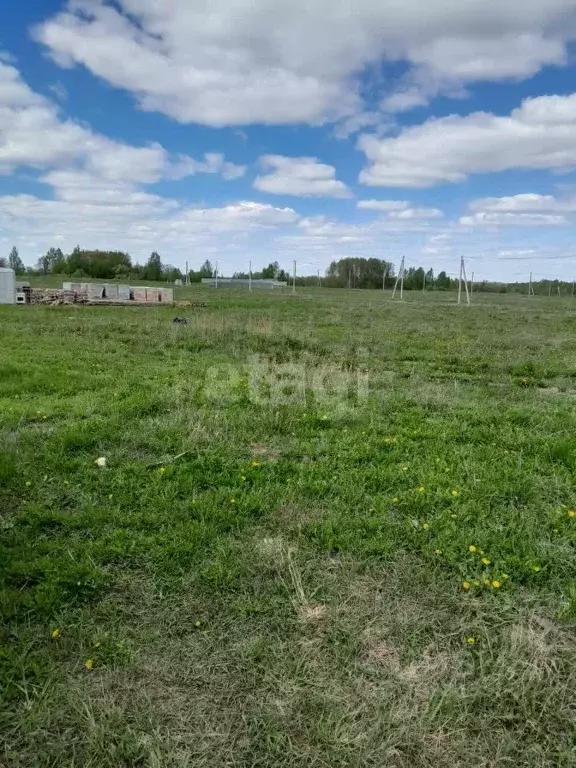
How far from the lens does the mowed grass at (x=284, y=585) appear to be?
211 centimetres

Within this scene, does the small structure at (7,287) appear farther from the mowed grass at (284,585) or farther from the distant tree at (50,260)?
the distant tree at (50,260)

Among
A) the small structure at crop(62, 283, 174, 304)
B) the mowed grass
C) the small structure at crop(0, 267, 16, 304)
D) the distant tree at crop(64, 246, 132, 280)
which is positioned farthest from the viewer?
the distant tree at crop(64, 246, 132, 280)

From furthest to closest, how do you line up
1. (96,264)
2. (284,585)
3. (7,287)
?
(96,264) → (7,287) → (284,585)

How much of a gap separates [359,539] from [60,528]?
1981 millimetres

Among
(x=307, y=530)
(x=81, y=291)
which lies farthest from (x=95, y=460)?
(x=81, y=291)

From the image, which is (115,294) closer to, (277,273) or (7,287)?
(7,287)

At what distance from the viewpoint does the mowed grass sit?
211 cm

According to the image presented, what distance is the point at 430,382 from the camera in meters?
8.42

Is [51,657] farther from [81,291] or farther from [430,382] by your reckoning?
[81,291]

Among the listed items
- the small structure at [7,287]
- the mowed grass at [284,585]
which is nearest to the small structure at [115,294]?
the small structure at [7,287]

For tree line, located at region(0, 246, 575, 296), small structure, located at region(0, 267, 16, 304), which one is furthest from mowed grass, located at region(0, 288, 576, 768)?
tree line, located at region(0, 246, 575, 296)

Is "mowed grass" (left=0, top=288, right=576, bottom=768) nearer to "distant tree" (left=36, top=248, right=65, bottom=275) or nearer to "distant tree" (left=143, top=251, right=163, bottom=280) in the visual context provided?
"distant tree" (left=143, top=251, right=163, bottom=280)

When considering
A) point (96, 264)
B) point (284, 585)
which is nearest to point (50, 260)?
point (96, 264)

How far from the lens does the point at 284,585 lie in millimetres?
2932
